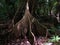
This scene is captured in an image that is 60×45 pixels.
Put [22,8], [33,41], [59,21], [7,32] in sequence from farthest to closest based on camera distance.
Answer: [59,21] → [22,8] → [7,32] → [33,41]

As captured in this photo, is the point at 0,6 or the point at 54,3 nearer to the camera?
the point at 54,3

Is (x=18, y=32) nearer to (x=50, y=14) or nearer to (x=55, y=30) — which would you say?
(x=55, y=30)

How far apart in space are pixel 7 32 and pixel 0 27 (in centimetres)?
41

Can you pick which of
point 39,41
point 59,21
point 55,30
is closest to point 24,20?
point 39,41

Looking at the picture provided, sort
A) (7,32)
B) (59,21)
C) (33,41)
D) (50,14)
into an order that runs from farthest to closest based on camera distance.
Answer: (50,14)
(59,21)
(7,32)
(33,41)

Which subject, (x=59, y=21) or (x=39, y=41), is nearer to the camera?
(x=39, y=41)

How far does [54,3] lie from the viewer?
21.3 feet

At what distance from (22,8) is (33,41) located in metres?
1.33

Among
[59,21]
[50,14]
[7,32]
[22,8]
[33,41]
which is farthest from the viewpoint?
[50,14]

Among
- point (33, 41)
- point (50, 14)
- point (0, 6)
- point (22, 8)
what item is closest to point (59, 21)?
point (50, 14)

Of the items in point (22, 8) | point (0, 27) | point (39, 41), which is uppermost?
point (22, 8)

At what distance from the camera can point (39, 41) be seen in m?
5.03

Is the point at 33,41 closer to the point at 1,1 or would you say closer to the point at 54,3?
the point at 54,3

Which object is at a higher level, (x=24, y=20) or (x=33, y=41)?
(x=24, y=20)
